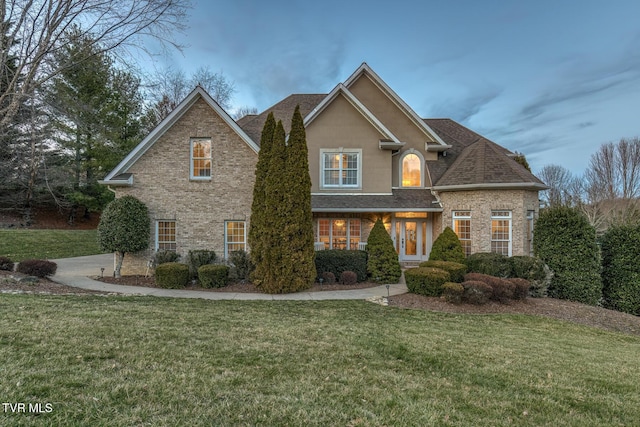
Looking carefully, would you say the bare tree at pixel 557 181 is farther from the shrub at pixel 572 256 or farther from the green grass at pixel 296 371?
the green grass at pixel 296 371

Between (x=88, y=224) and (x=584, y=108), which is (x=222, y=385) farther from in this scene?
(x=88, y=224)

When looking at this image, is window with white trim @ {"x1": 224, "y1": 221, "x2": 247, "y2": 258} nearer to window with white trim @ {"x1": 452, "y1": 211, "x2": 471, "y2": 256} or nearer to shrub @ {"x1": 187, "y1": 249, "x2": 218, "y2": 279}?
shrub @ {"x1": 187, "y1": 249, "x2": 218, "y2": 279}

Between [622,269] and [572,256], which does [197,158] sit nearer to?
[572,256]

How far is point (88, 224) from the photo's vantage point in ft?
105

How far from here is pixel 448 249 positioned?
12.1 meters

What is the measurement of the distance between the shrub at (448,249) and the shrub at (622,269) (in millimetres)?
4925

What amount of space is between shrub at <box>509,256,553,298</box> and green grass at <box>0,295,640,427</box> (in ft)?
11.9

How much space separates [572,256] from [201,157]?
13985 millimetres

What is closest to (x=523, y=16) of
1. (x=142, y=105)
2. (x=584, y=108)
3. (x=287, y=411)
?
(x=584, y=108)

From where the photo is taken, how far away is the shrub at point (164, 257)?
1212 centimetres

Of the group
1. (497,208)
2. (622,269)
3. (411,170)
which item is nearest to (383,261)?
(497,208)

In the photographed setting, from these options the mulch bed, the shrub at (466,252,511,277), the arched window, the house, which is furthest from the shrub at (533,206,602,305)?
the arched window

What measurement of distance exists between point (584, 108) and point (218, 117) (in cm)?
2671

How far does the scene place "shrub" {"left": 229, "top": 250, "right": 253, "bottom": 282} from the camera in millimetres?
11609
